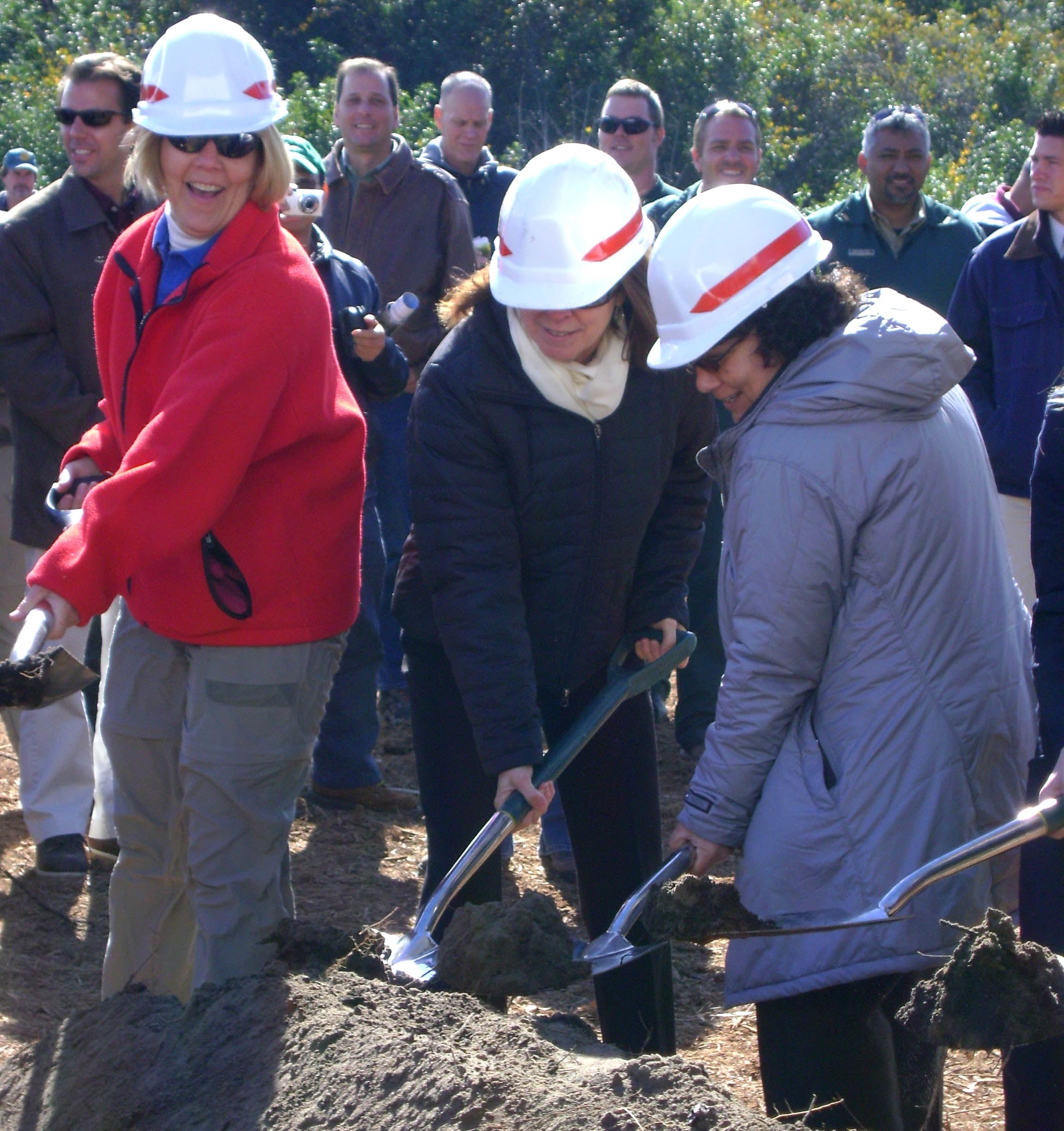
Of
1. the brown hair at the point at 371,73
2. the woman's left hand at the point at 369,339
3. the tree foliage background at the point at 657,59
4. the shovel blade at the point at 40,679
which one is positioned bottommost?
the shovel blade at the point at 40,679

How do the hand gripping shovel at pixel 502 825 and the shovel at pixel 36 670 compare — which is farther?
the hand gripping shovel at pixel 502 825

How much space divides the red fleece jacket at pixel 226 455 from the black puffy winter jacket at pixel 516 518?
20 centimetres

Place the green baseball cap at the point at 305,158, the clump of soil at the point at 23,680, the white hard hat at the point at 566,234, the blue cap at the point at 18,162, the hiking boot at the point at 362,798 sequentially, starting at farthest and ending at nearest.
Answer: the blue cap at the point at 18,162 → the hiking boot at the point at 362,798 → the green baseball cap at the point at 305,158 → the white hard hat at the point at 566,234 → the clump of soil at the point at 23,680

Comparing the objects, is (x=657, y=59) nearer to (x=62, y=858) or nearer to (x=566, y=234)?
(x=62, y=858)

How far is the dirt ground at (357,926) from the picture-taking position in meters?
3.68

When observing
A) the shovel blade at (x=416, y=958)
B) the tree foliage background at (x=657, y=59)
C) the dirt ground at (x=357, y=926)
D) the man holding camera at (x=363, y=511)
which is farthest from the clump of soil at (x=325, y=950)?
the tree foliage background at (x=657, y=59)

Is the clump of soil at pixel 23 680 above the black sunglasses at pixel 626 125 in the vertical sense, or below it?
below

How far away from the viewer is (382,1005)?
262cm

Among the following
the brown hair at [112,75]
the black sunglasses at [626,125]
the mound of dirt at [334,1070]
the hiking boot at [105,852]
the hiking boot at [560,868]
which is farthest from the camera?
the black sunglasses at [626,125]

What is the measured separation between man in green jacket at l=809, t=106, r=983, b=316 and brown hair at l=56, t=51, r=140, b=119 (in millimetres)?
2842

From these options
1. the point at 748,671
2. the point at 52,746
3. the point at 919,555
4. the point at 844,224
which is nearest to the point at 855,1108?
the point at 748,671

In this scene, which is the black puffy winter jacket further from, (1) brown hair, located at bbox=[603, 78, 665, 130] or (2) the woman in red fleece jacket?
(1) brown hair, located at bbox=[603, 78, 665, 130]

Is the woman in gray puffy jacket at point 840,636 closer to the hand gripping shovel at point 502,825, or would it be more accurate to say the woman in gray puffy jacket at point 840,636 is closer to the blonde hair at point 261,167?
the hand gripping shovel at point 502,825

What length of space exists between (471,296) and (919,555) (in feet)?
3.86
